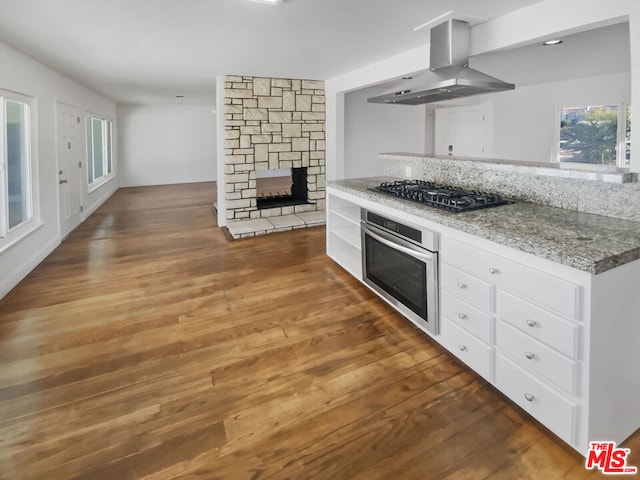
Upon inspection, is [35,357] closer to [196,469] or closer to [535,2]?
[196,469]

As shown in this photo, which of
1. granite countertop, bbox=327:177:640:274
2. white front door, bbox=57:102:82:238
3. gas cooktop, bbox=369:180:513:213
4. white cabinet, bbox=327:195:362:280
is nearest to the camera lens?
granite countertop, bbox=327:177:640:274

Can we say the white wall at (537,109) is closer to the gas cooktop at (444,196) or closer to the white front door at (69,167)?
the gas cooktop at (444,196)

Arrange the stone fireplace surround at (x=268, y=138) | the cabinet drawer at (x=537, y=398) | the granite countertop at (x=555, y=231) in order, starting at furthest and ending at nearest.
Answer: the stone fireplace surround at (x=268, y=138) → the cabinet drawer at (x=537, y=398) → the granite countertop at (x=555, y=231)

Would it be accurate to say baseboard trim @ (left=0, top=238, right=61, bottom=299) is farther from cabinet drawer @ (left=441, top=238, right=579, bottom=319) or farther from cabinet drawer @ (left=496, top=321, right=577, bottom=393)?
cabinet drawer @ (left=496, top=321, right=577, bottom=393)

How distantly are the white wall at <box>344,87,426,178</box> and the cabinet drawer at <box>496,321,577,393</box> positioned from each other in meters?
5.03

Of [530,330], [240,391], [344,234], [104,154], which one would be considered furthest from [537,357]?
[104,154]

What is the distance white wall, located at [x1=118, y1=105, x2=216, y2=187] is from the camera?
10305mm

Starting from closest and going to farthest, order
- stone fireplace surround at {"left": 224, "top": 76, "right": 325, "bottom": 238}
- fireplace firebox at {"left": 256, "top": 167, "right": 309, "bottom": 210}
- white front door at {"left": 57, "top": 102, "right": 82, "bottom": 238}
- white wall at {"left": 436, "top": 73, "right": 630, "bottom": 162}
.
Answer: white front door at {"left": 57, "top": 102, "right": 82, "bottom": 238}, stone fireplace surround at {"left": 224, "top": 76, "right": 325, "bottom": 238}, white wall at {"left": 436, "top": 73, "right": 630, "bottom": 162}, fireplace firebox at {"left": 256, "top": 167, "right": 309, "bottom": 210}

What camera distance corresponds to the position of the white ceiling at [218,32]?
2.61m

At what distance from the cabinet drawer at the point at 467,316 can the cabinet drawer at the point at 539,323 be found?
4.9 inches

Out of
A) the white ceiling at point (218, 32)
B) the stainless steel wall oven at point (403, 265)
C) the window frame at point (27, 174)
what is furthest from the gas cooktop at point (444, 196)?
the window frame at point (27, 174)

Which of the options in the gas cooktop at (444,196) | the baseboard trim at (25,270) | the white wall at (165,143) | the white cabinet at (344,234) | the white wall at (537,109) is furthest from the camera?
the white wall at (165,143)

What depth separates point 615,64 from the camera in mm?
4895

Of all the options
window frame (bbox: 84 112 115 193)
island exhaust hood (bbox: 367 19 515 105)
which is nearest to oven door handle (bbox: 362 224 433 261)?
island exhaust hood (bbox: 367 19 515 105)
